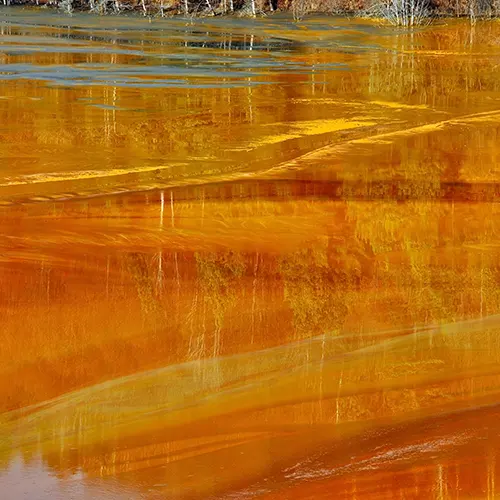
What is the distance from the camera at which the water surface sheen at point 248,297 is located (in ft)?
16.3

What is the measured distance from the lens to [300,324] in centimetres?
679

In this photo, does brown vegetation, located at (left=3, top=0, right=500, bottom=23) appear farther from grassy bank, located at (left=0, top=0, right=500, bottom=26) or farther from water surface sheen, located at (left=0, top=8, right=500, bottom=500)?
water surface sheen, located at (left=0, top=8, right=500, bottom=500)

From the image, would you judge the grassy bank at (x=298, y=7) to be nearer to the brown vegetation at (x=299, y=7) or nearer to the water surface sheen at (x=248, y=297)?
the brown vegetation at (x=299, y=7)

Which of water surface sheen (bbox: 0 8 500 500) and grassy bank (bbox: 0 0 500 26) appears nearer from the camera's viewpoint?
water surface sheen (bbox: 0 8 500 500)

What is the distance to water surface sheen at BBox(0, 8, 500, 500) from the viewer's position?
16.3 ft

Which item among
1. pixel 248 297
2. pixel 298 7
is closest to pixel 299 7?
pixel 298 7

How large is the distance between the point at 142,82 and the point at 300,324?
11380 millimetres

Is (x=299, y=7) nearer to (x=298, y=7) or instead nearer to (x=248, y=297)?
(x=298, y=7)

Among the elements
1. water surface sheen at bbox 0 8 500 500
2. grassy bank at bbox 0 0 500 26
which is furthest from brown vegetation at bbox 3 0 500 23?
water surface sheen at bbox 0 8 500 500

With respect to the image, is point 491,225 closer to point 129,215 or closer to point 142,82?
point 129,215

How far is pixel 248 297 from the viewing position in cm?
730

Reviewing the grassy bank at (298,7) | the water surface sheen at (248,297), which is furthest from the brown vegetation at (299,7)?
the water surface sheen at (248,297)

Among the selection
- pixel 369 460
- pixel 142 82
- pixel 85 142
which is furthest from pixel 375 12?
pixel 369 460

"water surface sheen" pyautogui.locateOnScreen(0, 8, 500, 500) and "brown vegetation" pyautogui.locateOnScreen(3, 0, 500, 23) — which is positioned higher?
"brown vegetation" pyautogui.locateOnScreen(3, 0, 500, 23)
